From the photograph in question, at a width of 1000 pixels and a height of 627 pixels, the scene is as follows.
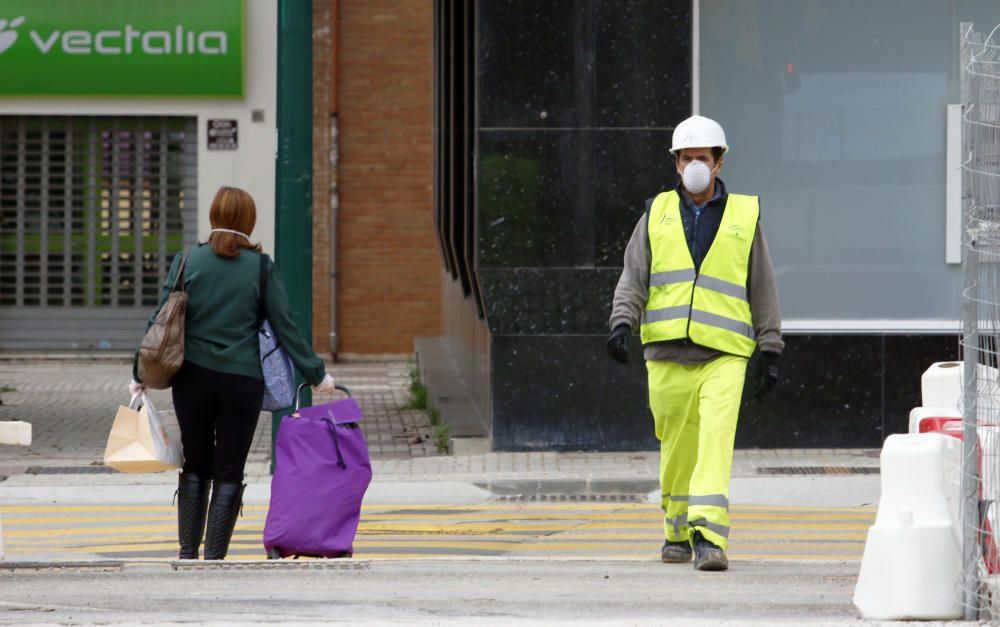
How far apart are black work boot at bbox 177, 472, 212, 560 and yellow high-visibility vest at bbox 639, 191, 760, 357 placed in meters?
1.98

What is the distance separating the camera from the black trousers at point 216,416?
7016mm

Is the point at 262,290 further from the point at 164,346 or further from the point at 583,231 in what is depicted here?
the point at 583,231

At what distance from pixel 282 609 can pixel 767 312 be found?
92.2 inches

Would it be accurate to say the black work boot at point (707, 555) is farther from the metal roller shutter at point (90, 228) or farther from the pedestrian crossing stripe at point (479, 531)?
the metal roller shutter at point (90, 228)

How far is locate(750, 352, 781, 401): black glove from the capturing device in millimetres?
6773

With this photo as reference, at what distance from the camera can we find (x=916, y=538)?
5.36m

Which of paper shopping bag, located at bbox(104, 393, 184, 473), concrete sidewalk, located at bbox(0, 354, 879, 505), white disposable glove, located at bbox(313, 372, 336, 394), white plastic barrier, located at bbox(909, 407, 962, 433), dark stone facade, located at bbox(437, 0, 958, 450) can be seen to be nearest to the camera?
white plastic barrier, located at bbox(909, 407, 962, 433)

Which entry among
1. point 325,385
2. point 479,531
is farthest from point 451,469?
point 325,385

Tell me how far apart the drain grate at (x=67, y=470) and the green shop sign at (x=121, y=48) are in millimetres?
9703

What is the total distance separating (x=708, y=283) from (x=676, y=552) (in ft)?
3.48

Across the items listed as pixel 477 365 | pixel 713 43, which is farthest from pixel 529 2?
pixel 477 365

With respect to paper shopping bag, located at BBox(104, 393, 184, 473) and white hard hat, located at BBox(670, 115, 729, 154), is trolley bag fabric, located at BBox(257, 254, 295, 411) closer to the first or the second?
paper shopping bag, located at BBox(104, 393, 184, 473)

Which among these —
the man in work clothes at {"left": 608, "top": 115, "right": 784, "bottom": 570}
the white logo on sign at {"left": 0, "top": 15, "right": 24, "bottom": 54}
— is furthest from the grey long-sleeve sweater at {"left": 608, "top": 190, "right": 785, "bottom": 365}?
the white logo on sign at {"left": 0, "top": 15, "right": 24, "bottom": 54}

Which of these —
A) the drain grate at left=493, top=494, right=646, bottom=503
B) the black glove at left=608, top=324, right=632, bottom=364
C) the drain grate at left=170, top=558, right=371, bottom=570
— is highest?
the black glove at left=608, top=324, right=632, bottom=364
